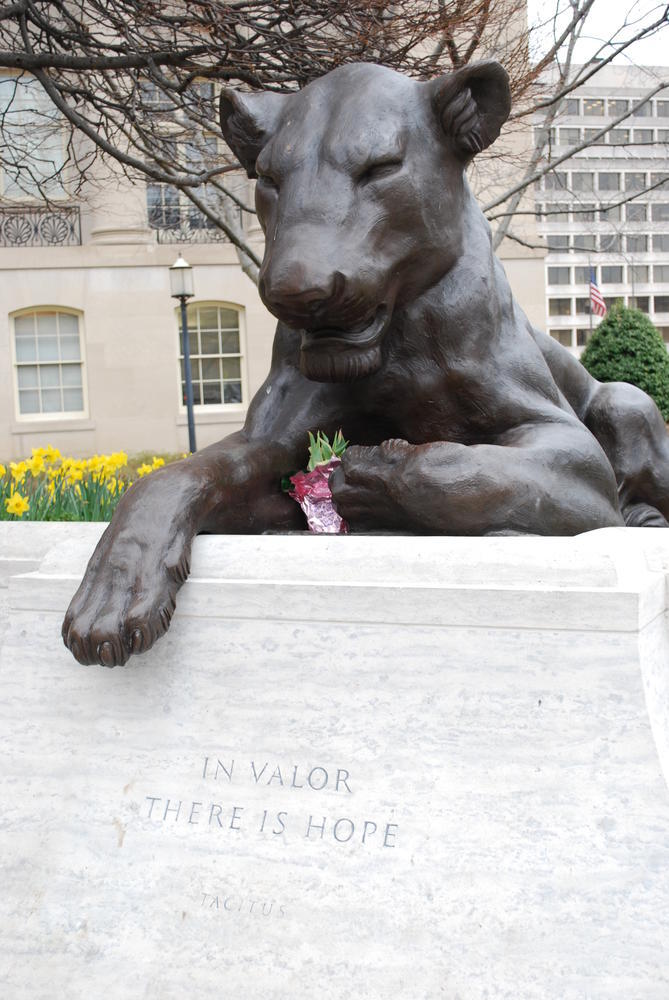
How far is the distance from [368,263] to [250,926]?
1.51 metres

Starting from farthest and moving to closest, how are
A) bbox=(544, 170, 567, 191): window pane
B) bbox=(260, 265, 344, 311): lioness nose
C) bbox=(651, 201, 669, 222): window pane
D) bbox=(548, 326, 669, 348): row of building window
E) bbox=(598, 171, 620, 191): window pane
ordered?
bbox=(651, 201, 669, 222): window pane
bbox=(548, 326, 669, 348): row of building window
bbox=(598, 171, 620, 191): window pane
bbox=(544, 170, 567, 191): window pane
bbox=(260, 265, 344, 311): lioness nose

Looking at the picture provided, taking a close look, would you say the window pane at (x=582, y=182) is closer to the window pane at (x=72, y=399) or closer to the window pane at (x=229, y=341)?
the window pane at (x=229, y=341)

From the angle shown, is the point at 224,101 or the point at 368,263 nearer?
the point at 368,263

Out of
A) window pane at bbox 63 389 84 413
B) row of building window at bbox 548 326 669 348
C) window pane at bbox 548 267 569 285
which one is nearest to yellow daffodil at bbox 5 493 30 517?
window pane at bbox 63 389 84 413

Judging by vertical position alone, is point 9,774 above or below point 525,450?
below

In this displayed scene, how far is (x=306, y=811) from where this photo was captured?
2273 millimetres

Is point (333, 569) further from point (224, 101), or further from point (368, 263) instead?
point (224, 101)

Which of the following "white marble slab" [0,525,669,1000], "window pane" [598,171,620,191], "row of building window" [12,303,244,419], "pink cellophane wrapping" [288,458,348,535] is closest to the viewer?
"white marble slab" [0,525,669,1000]

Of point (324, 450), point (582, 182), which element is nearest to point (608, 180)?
point (582, 182)

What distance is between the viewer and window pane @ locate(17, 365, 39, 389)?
21.3 meters

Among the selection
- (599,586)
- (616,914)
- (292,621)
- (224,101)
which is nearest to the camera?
(616,914)

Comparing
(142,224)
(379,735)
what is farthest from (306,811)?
(142,224)

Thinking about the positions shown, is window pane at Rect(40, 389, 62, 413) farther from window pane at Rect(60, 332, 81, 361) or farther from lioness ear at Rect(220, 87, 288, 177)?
lioness ear at Rect(220, 87, 288, 177)

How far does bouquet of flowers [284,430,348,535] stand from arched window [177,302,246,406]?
19.0 metres
